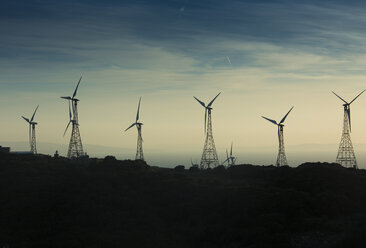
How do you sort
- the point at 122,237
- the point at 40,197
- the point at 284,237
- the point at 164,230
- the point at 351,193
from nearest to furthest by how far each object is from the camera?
the point at 284,237 → the point at 122,237 → the point at 164,230 → the point at 351,193 → the point at 40,197

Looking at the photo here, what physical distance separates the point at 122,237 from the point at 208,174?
60.5 meters

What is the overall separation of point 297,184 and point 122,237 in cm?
4344

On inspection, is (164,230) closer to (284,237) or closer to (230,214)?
(230,214)

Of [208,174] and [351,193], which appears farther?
[208,174]

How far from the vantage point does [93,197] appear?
96375 mm

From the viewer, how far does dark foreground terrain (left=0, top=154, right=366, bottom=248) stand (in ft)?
231

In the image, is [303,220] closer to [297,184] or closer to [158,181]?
[297,184]

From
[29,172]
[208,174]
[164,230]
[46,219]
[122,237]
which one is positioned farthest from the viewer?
[208,174]

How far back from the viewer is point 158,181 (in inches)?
4247

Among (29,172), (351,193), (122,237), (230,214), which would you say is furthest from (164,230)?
(29,172)

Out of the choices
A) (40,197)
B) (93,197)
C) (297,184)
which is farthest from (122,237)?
(297,184)

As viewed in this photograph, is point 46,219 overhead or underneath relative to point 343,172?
underneath

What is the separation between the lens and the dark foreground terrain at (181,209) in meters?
70.4

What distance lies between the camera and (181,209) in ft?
288
